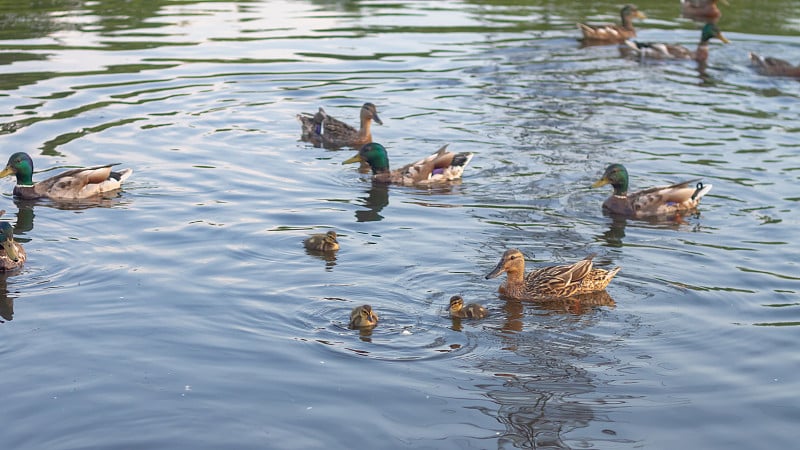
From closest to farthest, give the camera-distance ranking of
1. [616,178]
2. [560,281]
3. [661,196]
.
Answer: [560,281] < [661,196] < [616,178]

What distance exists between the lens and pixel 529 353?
32.2ft

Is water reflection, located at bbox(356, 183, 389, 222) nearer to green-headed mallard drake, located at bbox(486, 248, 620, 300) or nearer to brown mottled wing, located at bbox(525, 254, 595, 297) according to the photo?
green-headed mallard drake, located at bbox(486, 248, 620, 300)

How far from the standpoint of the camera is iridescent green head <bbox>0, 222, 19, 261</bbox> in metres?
11.5

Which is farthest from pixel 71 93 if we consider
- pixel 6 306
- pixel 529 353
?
pixel 529 353

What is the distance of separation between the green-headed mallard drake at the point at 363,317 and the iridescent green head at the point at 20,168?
236 inches

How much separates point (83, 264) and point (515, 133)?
7.56 m

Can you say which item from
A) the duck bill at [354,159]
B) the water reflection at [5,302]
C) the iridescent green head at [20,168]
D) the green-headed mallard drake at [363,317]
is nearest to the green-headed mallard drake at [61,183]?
the iridescent green head at [20,168]

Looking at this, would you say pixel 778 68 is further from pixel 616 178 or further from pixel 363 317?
pixel 363 317

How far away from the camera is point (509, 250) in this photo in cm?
1130

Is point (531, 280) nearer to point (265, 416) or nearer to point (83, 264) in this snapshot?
point (265, 416)

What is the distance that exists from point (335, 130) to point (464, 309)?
7464 mm

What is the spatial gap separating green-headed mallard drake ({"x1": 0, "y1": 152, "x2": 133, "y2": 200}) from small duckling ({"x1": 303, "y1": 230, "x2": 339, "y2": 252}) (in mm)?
3464

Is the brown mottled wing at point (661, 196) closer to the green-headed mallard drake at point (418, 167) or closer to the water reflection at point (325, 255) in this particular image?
the green-headed mallard drake at point (418, 167)

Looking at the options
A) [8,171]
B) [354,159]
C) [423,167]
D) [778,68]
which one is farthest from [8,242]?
[778,68]
